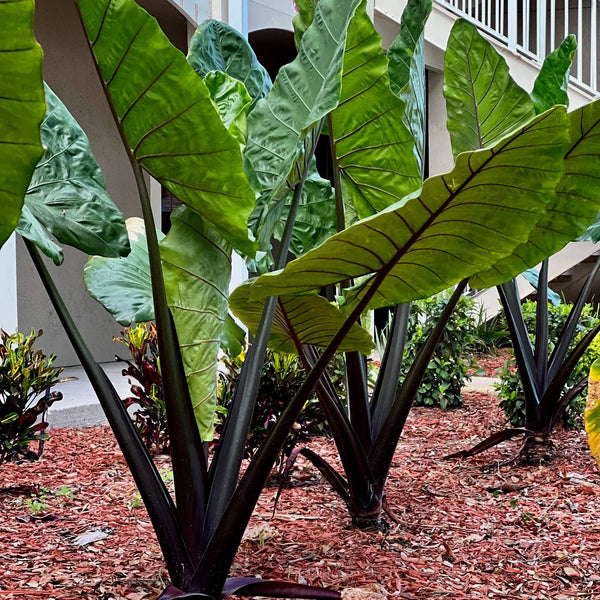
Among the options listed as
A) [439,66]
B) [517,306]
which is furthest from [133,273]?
[439,66]

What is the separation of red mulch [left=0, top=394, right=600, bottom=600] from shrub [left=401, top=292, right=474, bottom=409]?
1566 millimetres

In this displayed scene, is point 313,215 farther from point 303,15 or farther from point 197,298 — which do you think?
point 197,298

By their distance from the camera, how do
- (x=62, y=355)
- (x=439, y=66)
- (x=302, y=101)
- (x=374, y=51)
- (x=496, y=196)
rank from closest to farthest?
(x=496, y=196), (x=302, y=101), (x=374, y=51), (x=62, y=355), (x=439, y=66)

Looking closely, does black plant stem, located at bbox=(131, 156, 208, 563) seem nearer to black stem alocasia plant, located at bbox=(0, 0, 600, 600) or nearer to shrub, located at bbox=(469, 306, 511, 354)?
black stem alocasia plant, located at bbox=(0, 0, 600, 600)

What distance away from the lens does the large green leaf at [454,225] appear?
1.38 m

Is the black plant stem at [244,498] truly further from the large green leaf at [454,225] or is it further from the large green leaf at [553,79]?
the large green leaf at [553,79]

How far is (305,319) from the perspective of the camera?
7.32 feet

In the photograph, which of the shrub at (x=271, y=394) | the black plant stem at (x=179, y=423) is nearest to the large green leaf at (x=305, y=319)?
the black plant stem at (x=179, y=423)

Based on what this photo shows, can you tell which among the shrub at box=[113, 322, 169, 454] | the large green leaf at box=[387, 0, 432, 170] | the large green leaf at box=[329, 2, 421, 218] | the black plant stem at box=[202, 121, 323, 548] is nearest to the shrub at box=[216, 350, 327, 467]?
the shrub at box=[113, 322, 169, 454]

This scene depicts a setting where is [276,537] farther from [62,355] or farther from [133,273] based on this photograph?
[62,355]

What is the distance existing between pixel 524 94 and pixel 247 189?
1.70 m

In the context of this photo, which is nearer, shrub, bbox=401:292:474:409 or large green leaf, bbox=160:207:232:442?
large green leaf, bbox=160:207:232:442

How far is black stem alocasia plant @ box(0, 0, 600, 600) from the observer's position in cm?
146

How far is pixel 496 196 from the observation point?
1.49 m
